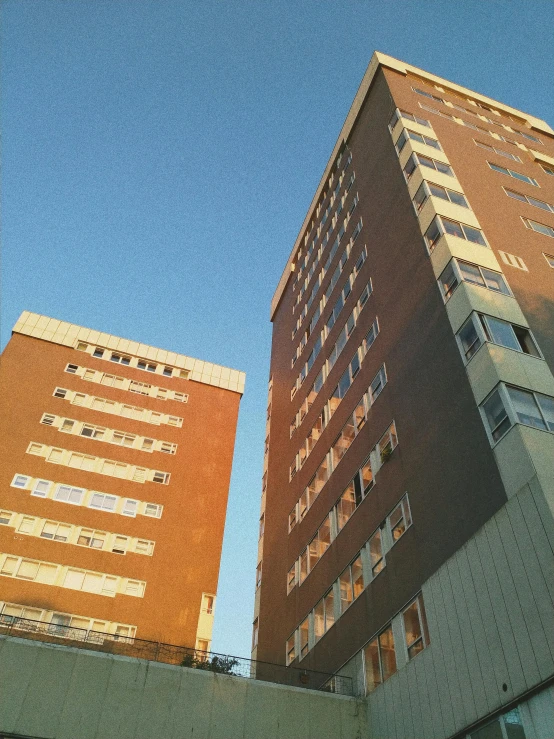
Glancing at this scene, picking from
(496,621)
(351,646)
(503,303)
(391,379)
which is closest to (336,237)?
→ (391,379)

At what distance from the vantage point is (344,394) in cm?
3503

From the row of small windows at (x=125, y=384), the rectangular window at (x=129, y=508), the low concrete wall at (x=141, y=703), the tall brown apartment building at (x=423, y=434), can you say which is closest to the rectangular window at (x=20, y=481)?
the rectangular window at (x=129, y=508)

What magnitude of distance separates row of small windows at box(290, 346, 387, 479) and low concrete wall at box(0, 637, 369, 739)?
13575 millimetres

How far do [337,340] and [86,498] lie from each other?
20060 mm

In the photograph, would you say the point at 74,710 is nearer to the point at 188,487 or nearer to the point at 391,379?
the point at 391,379

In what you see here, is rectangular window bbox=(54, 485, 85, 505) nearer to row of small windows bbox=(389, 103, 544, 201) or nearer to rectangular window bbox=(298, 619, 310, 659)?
rectangular window bbox=(298, 619, 310, 659)

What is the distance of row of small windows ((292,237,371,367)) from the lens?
39.7 meters

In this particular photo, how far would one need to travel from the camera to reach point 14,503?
40.0 metres

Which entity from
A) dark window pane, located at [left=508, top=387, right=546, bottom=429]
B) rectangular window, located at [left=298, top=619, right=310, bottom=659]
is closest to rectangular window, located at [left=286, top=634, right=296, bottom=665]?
rectangular window, located at [left=298, top=619, right=310, bottom=659]

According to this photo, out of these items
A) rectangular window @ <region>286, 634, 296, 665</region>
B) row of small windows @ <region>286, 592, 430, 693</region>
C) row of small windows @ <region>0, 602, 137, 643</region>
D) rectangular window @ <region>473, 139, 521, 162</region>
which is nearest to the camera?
row of small windows @ <region>286, 592, 430, 693</region>

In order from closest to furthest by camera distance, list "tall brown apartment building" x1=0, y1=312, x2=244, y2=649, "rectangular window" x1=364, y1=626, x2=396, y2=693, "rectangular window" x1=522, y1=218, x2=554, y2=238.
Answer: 1. "rectangular window" x1=364, y1=626, x2=396, y2=693
2. "rectangular window" x1=522, y1=218, x2=554, y2=238
3. "tall brown apartment building" x1=0, y1=312, x2=244, y2=649

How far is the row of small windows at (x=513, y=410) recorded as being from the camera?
1986 centimetres

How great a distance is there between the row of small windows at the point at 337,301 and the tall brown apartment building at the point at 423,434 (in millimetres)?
205

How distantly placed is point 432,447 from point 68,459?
2935cm
